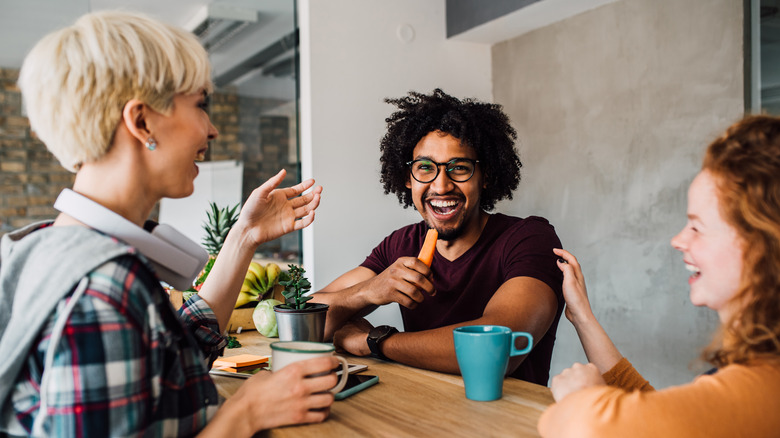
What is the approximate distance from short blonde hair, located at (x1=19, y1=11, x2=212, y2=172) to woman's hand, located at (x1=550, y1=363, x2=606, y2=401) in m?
0.79

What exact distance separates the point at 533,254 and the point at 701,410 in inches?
40.1

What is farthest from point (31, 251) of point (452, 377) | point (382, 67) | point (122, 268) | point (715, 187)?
point (382, 67)

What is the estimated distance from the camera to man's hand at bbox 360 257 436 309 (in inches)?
65.6

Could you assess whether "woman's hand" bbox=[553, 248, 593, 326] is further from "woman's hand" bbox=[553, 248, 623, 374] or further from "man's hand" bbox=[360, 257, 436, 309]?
"man's hand" bbox=[360, 257, 436, 309]

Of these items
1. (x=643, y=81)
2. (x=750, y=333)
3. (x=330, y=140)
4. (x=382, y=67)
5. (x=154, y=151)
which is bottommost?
(x=750, y=333)

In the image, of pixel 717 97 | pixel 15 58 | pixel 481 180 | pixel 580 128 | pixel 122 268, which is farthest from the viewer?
pixel 580 128

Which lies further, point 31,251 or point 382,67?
point 382,67

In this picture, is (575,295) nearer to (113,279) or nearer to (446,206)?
(446,206)

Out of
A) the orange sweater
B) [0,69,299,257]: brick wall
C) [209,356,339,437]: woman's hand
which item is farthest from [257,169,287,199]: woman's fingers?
[0,69,299,257]: brick wall

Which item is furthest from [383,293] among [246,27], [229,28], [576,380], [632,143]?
[229,28]

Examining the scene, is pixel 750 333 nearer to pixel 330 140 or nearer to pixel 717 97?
pixel 717 97

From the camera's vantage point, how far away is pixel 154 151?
99 centimetres

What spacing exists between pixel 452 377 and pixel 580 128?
2344 millimetres

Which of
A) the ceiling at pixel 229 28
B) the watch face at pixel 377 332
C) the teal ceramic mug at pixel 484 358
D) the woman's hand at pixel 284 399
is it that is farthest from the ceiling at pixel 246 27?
the teal ceramic mug at pixel 484 358
